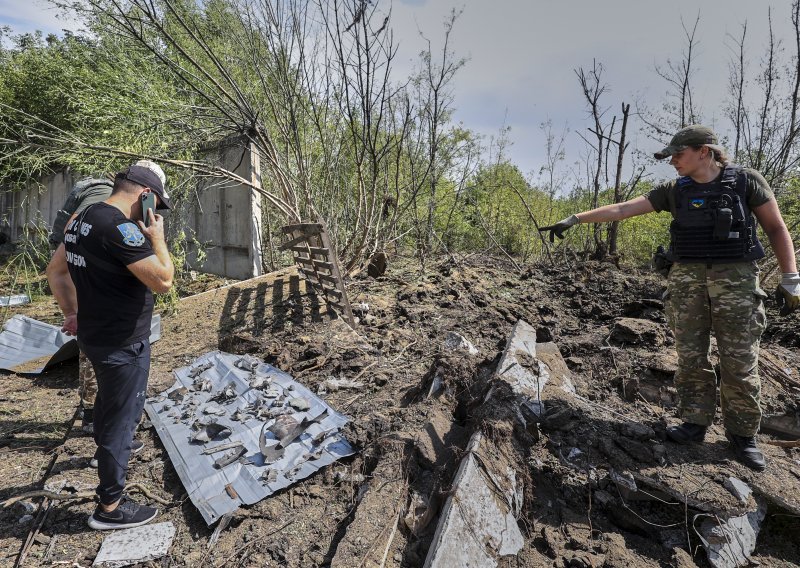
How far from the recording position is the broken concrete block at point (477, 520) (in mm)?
1689

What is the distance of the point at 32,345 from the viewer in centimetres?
498

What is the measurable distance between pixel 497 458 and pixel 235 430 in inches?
67.9

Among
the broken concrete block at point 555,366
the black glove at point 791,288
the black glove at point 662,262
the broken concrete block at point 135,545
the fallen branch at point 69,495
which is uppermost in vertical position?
Result: the black glove at point 662,262

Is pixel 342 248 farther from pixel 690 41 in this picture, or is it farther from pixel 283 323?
pixel 690 41

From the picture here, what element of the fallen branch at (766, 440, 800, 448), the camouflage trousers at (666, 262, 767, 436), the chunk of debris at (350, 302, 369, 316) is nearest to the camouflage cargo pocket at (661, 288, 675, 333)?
the camouflage trousers at (666, 262, 767, 436)

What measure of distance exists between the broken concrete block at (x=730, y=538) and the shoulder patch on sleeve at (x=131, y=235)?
9.36ft

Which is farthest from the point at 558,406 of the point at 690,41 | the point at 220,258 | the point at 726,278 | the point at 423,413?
the point at 690,41

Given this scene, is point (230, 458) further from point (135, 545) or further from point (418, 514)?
point (418, 514)

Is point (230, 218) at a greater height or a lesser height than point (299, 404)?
greater

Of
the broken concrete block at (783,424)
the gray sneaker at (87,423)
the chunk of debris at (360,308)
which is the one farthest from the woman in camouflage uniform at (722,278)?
the gray sneaker at (87,423)

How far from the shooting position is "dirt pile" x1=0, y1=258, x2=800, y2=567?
1.98 m

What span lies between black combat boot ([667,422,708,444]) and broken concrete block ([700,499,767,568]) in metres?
0.43

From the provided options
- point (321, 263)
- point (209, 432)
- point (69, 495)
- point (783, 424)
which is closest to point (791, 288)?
point (783, 424)

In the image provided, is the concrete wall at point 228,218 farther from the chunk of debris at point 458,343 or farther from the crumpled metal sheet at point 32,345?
the chunk of debris at point 458,343
